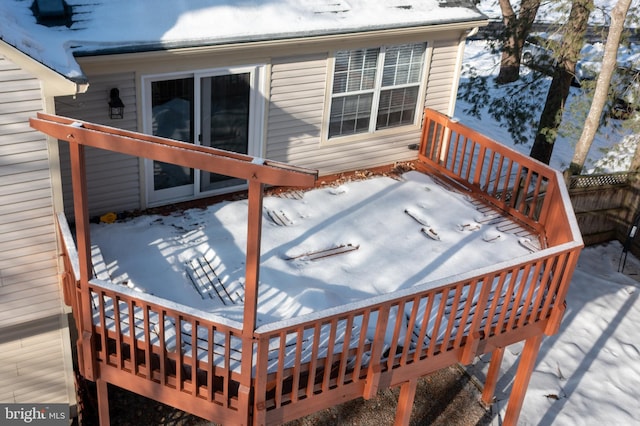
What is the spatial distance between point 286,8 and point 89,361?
5.16 meters

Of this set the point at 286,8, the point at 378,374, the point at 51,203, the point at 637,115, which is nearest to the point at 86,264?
the point at 51,203

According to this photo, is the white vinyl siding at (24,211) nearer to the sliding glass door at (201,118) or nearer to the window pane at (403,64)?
the sliding glass door at (201,118)

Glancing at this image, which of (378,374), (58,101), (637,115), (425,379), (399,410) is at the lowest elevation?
(425,379)

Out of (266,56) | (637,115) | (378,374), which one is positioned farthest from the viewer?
(637,115)

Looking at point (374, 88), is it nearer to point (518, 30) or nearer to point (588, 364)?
point (588, 364)

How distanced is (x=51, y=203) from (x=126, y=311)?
4.84 feet

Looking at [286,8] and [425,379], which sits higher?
[286,8]

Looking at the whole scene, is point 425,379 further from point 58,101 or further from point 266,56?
point 58,101

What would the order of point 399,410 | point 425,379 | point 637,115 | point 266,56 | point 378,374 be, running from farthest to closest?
point 637,115
point 425,379
point 266,56
point 399,410
point 378,374

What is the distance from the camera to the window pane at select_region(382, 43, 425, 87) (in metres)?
10.1

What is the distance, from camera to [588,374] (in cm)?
1036

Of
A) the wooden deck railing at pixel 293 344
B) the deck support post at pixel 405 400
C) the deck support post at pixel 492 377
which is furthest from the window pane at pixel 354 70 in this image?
the deck support post at pixel 405 400

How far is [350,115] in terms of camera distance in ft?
33.7

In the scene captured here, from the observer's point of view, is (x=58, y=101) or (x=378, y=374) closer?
(x=378, y=374)
